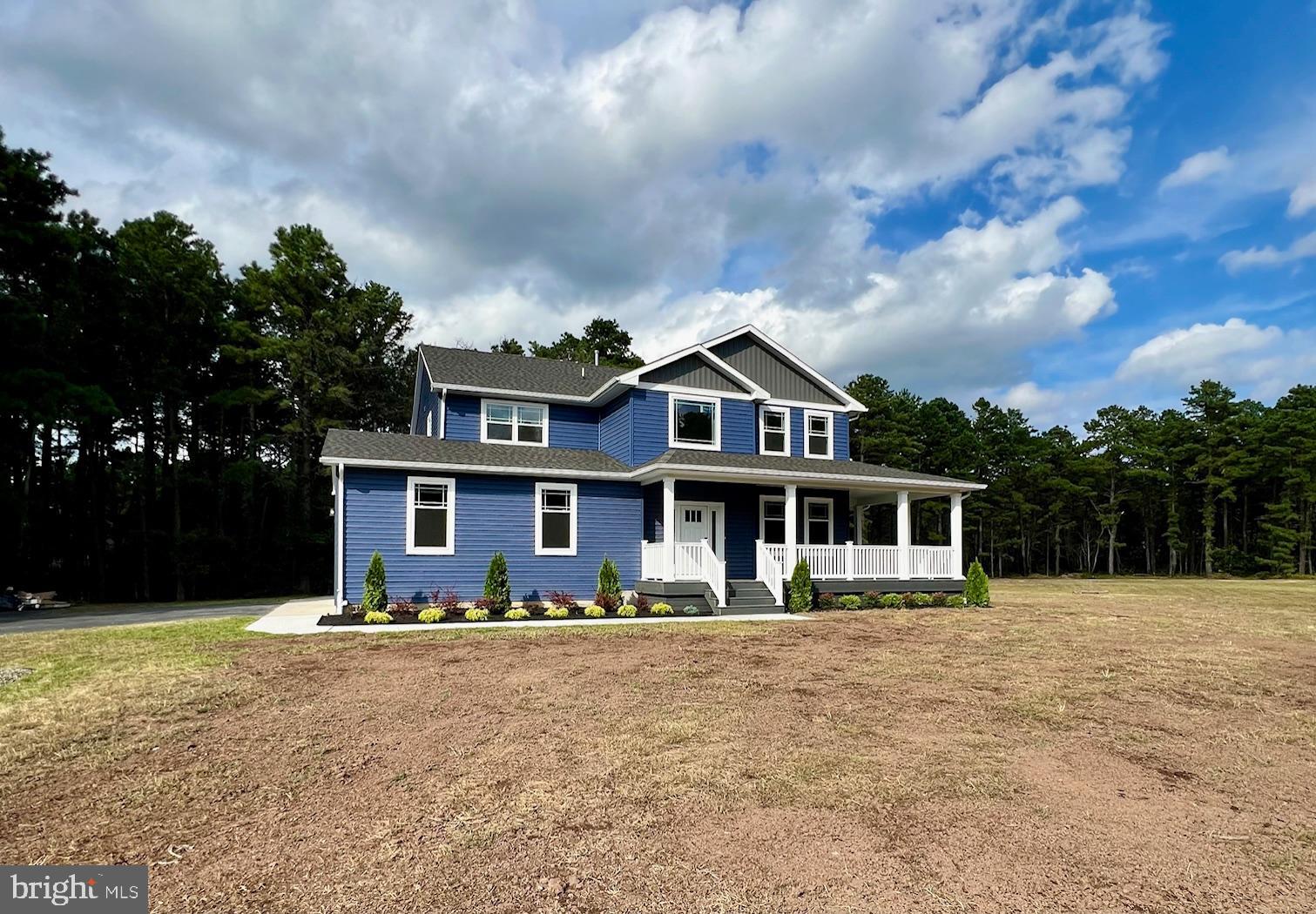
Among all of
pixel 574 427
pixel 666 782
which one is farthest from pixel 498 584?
pixel 666 782

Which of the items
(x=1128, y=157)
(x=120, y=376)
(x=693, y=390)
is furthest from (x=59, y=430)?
(x=1128, y=157)

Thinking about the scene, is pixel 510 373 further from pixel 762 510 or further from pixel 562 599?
pixel 762 510

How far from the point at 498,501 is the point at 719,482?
19.9 feet

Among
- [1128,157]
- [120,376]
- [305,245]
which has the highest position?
[305,245]

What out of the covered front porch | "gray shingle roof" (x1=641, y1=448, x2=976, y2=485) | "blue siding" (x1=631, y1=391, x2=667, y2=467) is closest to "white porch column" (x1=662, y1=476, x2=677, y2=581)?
the covered front porch

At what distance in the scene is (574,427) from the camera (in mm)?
20578

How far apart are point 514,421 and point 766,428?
24.7ft

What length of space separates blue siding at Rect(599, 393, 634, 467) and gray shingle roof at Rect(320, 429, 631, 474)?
335 mm

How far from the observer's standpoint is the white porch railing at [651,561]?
1717cm

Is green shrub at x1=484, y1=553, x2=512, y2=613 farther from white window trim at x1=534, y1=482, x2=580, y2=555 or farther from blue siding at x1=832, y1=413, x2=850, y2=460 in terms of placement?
blue siding at x1=832, y1=413, x2=850, y2=460

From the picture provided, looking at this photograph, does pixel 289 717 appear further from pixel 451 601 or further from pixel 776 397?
pixel 776 397

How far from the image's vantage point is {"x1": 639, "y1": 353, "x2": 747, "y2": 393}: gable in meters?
19.1

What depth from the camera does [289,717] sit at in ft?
21.2

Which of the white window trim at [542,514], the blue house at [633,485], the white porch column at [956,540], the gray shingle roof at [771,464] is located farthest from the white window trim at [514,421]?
the white porch column at [956,540]
